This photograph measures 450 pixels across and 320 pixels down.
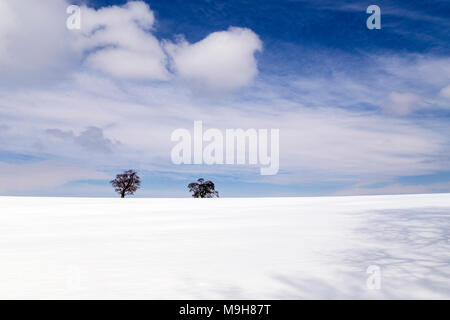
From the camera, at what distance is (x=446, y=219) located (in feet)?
43.8

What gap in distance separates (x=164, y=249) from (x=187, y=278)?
296 centimetres

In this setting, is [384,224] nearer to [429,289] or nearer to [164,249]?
[429,289]

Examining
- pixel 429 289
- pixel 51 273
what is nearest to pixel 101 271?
pixel 51 273
